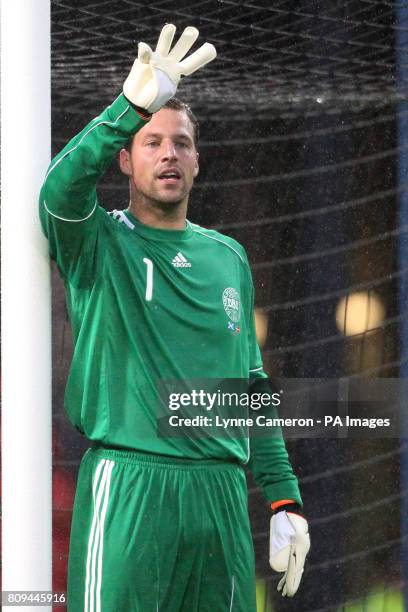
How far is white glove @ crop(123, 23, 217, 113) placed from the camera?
3.73 ft

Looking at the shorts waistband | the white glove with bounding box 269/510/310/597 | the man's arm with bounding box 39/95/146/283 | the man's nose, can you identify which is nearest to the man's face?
the man's nose

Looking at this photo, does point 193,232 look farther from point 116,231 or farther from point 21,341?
point 21,341

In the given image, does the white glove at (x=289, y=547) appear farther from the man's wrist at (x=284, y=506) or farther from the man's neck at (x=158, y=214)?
the man's neck at (x=158, y=214)

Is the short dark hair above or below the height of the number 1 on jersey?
above

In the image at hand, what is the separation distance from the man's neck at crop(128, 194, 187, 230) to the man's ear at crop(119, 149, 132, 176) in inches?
1.9

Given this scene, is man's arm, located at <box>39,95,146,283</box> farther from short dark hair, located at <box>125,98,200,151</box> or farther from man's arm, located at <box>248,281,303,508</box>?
man's arm, located at <box>248,281,303,508</box>

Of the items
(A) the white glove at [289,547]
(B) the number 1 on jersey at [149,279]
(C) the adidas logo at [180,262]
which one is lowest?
(A) the white glove at [289,547]

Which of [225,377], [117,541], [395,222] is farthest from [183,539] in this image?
A: [395,222]

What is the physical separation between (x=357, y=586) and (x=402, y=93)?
69 centimetres

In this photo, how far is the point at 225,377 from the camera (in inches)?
53.9

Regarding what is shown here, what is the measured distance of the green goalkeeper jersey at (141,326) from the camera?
1.30 metres

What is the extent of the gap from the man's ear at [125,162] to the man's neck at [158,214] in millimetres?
48

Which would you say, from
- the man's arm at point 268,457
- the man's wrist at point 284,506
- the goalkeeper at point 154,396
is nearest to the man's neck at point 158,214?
the goalkeeper at point 154,396

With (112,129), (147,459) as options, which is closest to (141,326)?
(147,459)
